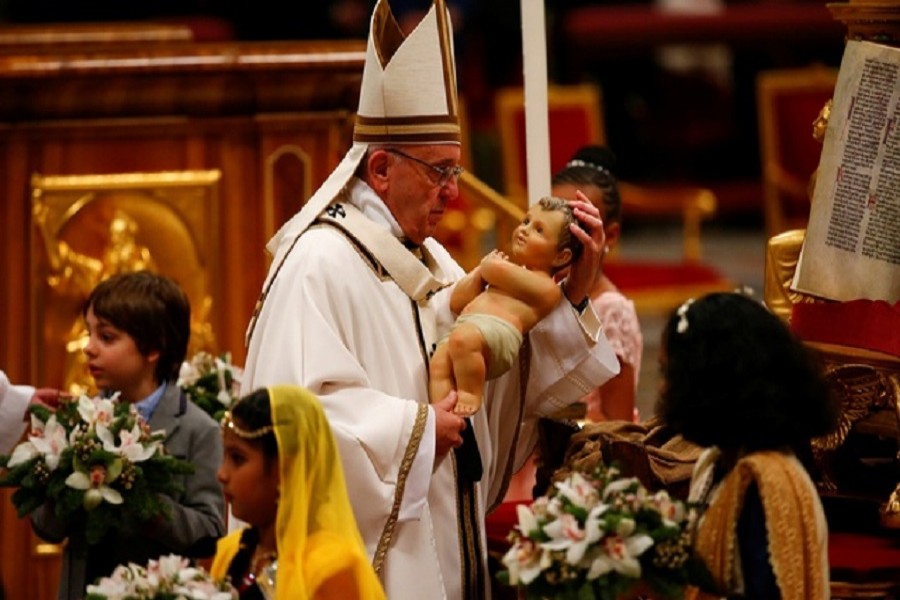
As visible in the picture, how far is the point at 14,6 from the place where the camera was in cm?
1459

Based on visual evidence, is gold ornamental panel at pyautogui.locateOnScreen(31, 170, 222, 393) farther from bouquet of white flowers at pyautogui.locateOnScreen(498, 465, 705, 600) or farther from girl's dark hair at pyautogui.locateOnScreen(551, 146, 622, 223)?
bouquet of white flowers at pyautogui.locateOnScreen(498, 465, 705, 600)

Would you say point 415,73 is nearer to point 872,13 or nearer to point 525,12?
point 525,12

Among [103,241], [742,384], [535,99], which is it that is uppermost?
[535,99]

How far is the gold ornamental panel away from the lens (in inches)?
284

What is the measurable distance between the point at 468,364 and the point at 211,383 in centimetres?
120

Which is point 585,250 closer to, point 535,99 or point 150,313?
point 535,99

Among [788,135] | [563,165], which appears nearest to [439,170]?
[563,165]

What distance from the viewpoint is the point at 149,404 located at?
5848 mm

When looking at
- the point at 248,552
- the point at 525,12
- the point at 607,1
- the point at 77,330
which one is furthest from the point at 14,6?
the point at 248,552

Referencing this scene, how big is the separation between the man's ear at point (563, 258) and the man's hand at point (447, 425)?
1.34 feet

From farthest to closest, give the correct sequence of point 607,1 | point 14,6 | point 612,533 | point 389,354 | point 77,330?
1. point 607,1
2. point 14,6
3. point 77,330
4. point 389,354
5. point 612,533

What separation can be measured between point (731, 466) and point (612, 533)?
12.1 inches

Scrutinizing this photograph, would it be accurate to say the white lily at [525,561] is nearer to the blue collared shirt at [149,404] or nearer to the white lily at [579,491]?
the white lily at [579,491]

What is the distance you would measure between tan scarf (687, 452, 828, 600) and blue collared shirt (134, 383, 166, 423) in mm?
1855
